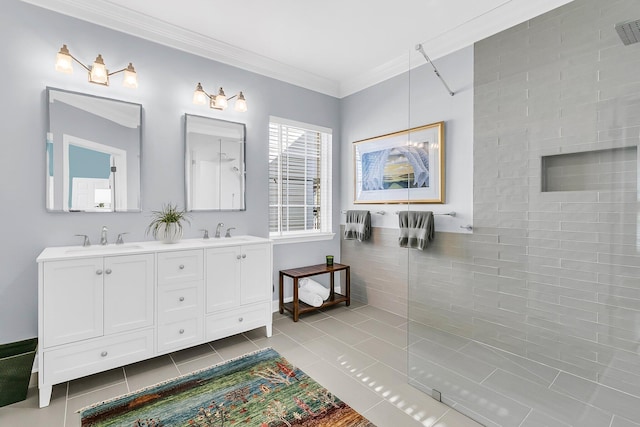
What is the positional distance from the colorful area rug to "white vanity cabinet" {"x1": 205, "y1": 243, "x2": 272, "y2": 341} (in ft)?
1.36

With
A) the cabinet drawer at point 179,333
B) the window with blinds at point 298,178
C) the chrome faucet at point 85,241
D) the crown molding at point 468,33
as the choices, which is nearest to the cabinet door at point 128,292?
the cabinet drawer at point 179,333

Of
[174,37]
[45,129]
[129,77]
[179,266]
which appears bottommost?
[179,266]

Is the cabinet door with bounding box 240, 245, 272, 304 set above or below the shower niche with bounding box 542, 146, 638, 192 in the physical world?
below

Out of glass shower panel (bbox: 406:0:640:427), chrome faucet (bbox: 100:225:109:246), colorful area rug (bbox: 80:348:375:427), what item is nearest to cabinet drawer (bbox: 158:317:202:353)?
colorful area rug (bbox: 80:348:375:427)

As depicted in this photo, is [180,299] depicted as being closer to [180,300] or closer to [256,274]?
[180,300]

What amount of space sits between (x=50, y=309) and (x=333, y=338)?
206 centimetres

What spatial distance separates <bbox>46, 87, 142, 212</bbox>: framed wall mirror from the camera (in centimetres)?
229

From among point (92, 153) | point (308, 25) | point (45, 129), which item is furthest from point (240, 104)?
point (45, 129)

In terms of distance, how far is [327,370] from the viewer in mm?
2309

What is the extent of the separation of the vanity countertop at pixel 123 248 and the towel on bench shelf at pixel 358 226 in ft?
3.99

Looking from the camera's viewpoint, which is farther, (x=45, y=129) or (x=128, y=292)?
(x=45, y=129)

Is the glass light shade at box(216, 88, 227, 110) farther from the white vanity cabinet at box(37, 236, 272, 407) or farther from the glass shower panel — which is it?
the glass shower panel

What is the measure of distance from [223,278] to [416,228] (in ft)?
5.92

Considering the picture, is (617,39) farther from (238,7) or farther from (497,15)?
(238,7)
